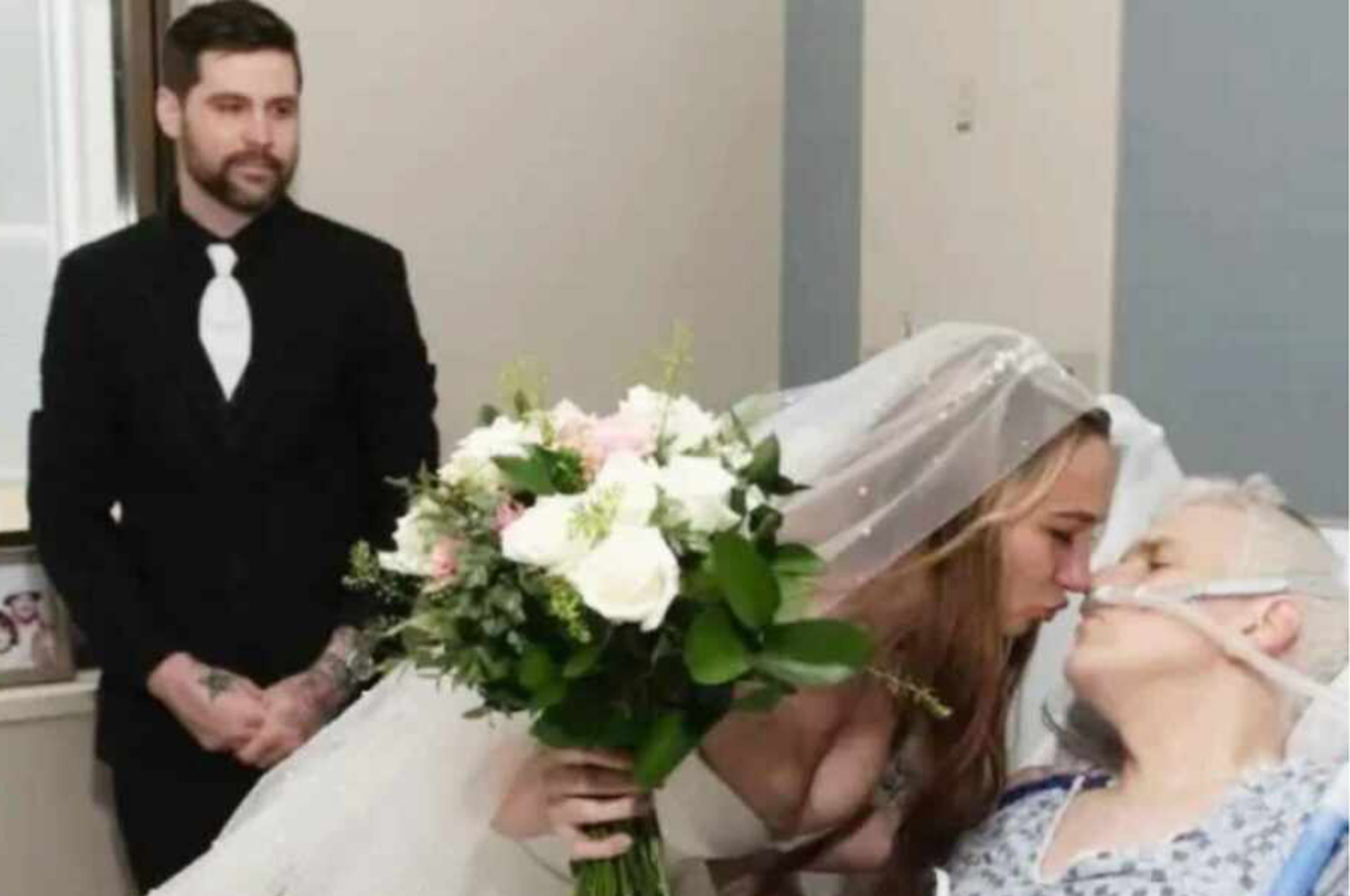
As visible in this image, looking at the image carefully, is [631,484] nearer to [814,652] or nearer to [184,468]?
[814,652]

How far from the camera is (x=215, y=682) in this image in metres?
2.52

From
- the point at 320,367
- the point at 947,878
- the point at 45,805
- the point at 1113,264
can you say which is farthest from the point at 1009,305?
the point at 45,805

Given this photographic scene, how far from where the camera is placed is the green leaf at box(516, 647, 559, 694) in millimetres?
1460

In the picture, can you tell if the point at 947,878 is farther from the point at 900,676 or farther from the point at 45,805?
the point at 45,805

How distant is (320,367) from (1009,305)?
1076mm

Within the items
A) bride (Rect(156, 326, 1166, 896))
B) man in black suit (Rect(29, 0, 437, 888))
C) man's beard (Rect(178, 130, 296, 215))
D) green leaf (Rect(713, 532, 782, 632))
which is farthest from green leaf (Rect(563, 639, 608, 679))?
man's beard (Rect(178, 130, 296, 215))

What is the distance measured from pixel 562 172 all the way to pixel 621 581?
200 centimetres

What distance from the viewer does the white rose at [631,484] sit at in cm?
144

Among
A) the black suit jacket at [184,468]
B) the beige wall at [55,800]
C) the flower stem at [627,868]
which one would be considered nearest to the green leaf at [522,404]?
the flower stem at [627,868]

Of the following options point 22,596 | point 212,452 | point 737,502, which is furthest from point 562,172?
point 737,502

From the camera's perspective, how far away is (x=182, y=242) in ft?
8.58

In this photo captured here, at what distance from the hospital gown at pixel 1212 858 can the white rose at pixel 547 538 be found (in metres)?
0.57

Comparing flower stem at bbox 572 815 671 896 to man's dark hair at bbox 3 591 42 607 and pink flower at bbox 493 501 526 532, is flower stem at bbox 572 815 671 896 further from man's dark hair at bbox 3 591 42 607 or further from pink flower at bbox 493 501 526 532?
man's dark hair at bbox 3 591 42 607

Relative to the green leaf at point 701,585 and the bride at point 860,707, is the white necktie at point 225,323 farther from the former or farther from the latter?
the green leaf at point 701,585
